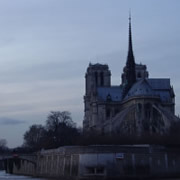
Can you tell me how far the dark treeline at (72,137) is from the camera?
74756mm

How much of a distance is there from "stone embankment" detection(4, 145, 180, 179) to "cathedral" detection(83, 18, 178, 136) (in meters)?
26.0

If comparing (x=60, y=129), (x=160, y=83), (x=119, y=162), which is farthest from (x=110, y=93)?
(x=119, y=162)

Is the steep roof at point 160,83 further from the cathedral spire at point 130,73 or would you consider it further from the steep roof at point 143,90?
the steep roof at point 143,90

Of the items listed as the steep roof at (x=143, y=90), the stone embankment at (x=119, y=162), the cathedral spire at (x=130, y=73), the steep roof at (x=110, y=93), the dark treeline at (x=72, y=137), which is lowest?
the stone embankment at (x=119, y=162)

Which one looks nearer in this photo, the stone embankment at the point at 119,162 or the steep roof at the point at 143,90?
the stone embankment at the point at 119,162

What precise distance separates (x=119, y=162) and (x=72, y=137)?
1533 inches

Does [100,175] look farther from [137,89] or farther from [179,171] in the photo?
[137,89]

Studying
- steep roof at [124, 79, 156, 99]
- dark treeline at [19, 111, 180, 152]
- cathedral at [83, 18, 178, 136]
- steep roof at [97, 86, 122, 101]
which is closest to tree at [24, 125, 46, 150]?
dark treeline at [19, 111, 180, 152]

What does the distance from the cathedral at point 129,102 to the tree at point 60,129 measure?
5.13 m

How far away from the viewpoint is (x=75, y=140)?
300ft

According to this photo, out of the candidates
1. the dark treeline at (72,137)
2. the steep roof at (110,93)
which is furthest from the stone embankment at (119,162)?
the steep roof at (110,93)

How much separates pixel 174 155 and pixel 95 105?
59339 mm

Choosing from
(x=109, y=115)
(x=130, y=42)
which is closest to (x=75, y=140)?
(x=109, y=115)

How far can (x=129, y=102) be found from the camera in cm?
10931
